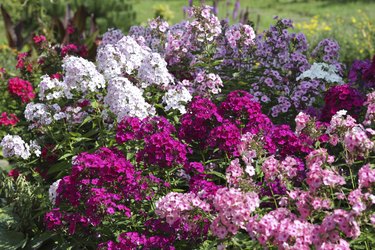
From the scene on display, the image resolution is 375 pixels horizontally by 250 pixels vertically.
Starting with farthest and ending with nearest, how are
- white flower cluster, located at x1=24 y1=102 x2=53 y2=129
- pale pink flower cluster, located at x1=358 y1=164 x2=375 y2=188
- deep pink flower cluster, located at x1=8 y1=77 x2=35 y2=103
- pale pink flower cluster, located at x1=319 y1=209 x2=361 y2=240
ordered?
deep pink flower cluster, located at x1=8 y1=77 x2=35 y2=103 → white flower cluster, located at x1=24 y1=102 x2=53 y2=129 → pale pink flower cluster, located at x1=358 y1=164 x2=375 y2=188 → pale pink flower cluster, located at x1=319 y1=209 x2=361 y2=240

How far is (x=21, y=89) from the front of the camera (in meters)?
7.86

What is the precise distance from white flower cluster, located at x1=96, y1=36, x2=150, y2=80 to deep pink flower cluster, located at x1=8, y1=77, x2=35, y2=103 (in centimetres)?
186

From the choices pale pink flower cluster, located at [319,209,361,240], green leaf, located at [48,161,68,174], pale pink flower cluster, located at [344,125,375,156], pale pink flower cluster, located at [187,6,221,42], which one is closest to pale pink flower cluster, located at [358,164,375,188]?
pale pink flower cluster, located at [344,125,375,156]

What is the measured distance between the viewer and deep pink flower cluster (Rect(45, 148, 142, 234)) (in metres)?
4.43

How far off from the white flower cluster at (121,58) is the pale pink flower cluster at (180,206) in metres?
2.25

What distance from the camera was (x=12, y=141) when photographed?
573 cm

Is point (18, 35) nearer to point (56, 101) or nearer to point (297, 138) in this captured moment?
point (56, 101)

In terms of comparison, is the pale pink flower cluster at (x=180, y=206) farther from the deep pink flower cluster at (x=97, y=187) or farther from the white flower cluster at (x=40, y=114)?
the white flower cluster at (x=40, y=114)

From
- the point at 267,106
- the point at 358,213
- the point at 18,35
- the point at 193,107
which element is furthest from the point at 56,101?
the point at 18,35

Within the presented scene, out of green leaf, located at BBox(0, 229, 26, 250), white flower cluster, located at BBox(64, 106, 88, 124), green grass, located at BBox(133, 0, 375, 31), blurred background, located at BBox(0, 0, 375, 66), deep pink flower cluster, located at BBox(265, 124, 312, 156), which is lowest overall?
green grass, located at BBox(133, 0, 375, 31)

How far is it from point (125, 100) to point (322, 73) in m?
2.00

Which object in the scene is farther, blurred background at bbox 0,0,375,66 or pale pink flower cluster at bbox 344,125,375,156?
blurred background at bbox 0,0,375,66

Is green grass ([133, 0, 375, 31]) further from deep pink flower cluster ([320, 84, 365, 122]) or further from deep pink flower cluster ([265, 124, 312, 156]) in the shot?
deep pink flower cluster ([265, 124, 312, 156])

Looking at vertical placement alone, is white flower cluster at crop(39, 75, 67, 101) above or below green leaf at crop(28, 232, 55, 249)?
above
